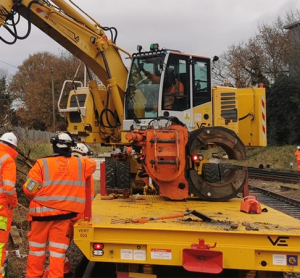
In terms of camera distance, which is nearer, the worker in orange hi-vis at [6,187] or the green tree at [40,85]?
the worker in orange hi-vis at [6,187]

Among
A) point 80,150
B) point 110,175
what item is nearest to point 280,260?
point 80,150

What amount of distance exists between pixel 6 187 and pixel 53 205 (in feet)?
2.02

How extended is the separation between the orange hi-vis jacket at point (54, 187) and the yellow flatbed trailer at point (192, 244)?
1.39ft

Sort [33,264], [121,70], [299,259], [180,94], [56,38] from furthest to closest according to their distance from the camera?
[121,70] → [56,38] → [180,94] → [33,264] → [299,259]

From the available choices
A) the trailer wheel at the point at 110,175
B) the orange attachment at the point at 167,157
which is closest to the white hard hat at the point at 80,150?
the trailer wheel at the point at 110,175

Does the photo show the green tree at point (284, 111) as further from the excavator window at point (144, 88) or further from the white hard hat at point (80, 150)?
the white hard hat at point (80, 150)

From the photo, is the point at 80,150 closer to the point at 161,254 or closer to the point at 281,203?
the point at 161,254

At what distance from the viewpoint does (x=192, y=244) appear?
347cm

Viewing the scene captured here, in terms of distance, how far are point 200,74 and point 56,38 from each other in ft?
10.6

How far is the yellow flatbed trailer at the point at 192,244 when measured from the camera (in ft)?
11.2

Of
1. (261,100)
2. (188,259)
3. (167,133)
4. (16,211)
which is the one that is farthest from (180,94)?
(188,259)

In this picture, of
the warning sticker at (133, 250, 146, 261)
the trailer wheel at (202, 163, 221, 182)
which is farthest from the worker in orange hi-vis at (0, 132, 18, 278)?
the trailer wheel at (202, 163, 221, 182)

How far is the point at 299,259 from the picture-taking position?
11.2ft

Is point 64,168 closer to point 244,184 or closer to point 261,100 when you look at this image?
point 244,184
